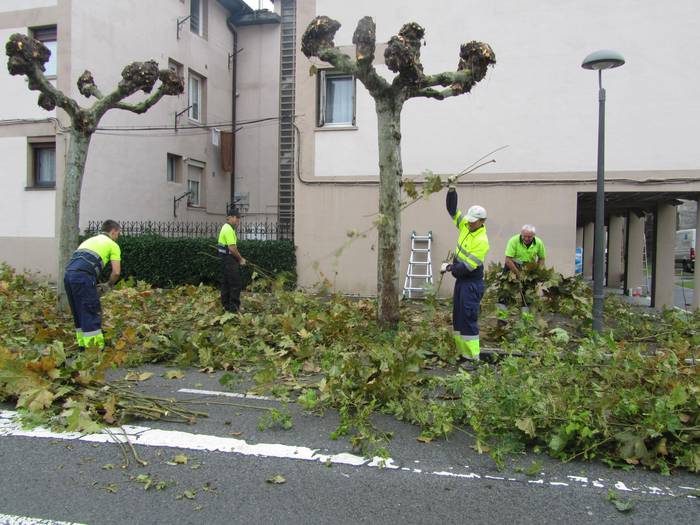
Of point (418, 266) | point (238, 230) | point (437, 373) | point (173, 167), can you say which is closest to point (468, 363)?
point (437, 373)

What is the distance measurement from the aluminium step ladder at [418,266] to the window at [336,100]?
3.47 meters

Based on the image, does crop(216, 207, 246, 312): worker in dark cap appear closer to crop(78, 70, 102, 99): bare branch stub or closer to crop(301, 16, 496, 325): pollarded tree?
crop(301, 16, 496, 325): pollarded tree

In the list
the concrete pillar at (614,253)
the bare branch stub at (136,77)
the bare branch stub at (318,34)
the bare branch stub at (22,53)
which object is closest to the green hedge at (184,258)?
the bare branch stub at (136,77)

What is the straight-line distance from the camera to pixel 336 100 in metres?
14.5

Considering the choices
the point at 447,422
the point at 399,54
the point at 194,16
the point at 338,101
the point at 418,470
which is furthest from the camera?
A: the point at 194,16

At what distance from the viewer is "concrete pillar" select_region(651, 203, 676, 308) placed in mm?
13648

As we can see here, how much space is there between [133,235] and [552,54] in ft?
38.1

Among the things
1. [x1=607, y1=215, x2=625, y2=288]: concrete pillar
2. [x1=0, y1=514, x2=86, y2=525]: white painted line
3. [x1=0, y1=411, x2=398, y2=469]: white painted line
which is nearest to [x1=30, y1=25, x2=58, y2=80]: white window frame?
[x1=0, y1=411, x2=398, y2=469]: white painted line

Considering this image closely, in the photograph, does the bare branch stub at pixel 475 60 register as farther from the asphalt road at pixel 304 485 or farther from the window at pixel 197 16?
the window at pixel 197 16

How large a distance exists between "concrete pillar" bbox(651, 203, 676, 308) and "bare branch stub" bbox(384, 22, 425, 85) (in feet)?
30.3

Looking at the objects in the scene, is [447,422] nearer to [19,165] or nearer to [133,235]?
[133,235]

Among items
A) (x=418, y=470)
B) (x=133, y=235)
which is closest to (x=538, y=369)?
→ (x=418, y=470)

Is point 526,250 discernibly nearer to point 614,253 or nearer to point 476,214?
point 476,214

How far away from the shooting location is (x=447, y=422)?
4426 millimetres
